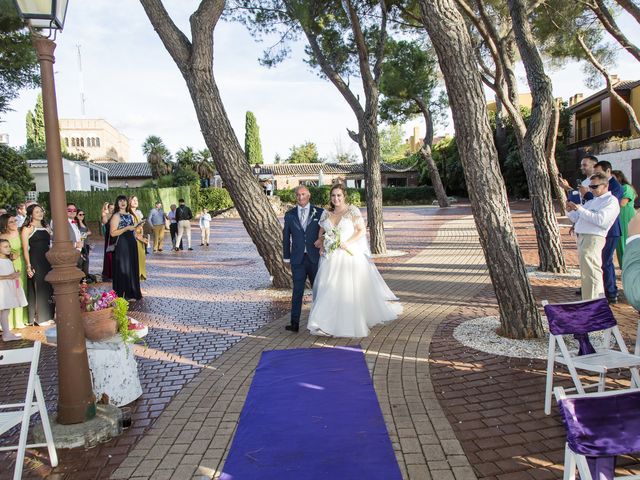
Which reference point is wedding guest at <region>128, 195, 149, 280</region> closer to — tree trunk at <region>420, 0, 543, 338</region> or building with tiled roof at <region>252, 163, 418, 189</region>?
tree trunk at <region>420, 0, 543, 338</region>

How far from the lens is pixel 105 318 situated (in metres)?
4.43

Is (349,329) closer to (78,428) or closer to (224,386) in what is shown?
(224,386)

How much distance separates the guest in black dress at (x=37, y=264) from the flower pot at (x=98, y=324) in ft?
12.3

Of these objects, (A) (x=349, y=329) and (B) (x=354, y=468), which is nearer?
(B) (x=354, y=468)

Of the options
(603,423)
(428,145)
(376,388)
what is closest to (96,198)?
(428,145)

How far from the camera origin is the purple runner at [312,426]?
3.30m

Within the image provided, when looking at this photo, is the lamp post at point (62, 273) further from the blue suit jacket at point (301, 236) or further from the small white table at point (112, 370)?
the blue suit jacket at point (301, 236)

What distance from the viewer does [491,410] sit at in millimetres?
4031

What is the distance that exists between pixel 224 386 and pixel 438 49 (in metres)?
4.37

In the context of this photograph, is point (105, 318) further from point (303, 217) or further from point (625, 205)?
point (625, 205)

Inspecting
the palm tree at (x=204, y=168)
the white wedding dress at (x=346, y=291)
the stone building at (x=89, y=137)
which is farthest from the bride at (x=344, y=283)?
the stone building at (x=89, y=137)

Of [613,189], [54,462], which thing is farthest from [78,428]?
[613,189]

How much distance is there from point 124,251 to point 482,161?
6195mm

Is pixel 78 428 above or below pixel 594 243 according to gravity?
below
